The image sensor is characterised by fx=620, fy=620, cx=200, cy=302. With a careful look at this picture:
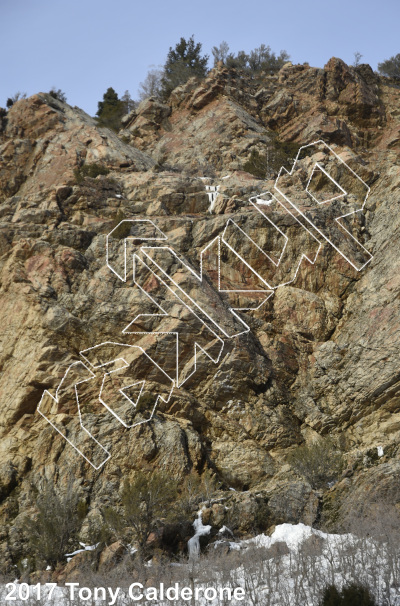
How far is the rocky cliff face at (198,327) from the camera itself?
73.0 ft

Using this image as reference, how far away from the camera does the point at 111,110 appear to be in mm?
52062

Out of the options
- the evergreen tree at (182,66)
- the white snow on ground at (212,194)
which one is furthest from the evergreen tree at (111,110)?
the white snow on ground at (212,194)

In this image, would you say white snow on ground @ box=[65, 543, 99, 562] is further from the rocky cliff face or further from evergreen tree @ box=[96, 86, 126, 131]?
evergreen tree @ box=[96, 86, 126, 131]

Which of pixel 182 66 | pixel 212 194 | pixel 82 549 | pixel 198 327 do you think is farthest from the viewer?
pixel 182 66

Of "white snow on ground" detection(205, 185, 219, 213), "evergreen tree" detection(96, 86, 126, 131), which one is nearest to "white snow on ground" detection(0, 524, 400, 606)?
"white snow on ground" detection(205, 185, 219, 213)

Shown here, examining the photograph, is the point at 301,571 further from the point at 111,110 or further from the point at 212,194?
the point at 111,110

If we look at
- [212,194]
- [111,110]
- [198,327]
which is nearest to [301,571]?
[198,327]

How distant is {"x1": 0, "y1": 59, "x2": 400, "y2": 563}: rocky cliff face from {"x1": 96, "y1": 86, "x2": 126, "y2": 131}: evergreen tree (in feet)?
40.4

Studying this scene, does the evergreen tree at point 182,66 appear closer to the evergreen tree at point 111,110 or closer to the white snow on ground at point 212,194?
the evergreen tree at point 111,110

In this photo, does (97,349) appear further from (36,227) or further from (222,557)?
(222,557)

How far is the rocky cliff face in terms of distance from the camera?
877 inches

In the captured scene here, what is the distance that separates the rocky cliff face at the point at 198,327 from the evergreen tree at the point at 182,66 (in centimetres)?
1570

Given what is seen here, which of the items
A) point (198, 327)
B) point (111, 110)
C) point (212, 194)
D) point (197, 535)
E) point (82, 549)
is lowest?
point (82, 549)

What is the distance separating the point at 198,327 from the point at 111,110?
32812 mm
